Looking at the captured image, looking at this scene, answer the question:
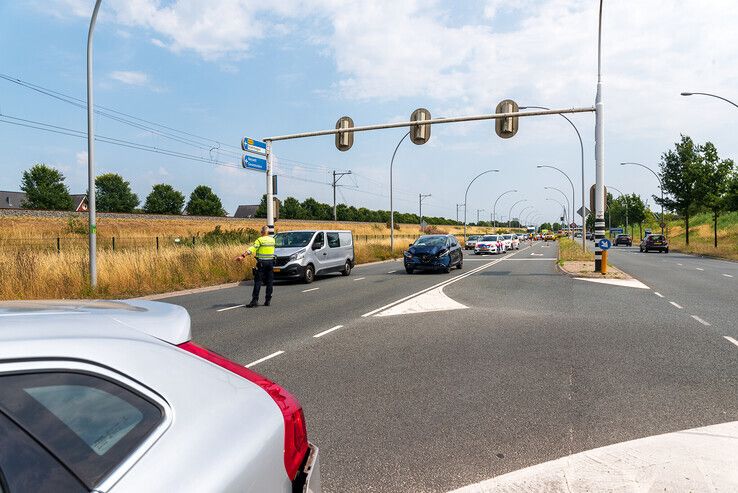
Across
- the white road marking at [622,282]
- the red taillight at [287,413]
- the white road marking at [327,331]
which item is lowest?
the white road marking at [622,282]

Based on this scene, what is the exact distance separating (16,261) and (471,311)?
40.3ft

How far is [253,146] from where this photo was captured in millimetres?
21766

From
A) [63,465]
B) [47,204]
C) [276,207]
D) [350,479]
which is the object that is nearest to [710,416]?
[350,479]

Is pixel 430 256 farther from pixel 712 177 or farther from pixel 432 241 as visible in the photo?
pixel 712 177

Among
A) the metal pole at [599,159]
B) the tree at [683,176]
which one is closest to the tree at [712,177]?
the tree at [683,176]

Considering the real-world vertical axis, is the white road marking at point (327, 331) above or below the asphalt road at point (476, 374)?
below

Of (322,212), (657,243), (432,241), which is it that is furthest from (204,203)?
(432,241)

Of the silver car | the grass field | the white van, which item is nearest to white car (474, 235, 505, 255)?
the white van

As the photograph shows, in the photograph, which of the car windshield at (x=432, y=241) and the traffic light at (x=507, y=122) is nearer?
the traffic light at (x=507, y=122)

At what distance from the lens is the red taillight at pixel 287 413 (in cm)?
185

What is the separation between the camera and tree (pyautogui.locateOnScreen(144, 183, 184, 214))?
330 feet

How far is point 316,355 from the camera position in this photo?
6.95 metres

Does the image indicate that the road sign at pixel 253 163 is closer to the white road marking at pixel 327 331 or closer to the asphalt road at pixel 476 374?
the asphalt road at pixel 476 374

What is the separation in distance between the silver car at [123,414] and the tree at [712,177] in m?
48.5
